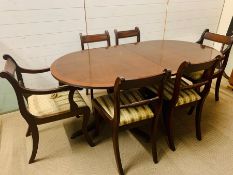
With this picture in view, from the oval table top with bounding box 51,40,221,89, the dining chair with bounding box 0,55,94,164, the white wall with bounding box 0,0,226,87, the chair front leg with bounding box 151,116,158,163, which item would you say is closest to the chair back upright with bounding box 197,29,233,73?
the oval table top with bounding box 51,40,221,89

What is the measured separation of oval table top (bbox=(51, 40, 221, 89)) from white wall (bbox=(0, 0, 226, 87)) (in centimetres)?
57

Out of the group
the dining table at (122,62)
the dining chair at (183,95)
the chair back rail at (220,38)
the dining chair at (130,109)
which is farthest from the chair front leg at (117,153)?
the chair back rail at (220,38)

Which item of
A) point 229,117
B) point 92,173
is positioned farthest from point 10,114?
point 229,117

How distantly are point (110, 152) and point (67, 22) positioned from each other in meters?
1.56

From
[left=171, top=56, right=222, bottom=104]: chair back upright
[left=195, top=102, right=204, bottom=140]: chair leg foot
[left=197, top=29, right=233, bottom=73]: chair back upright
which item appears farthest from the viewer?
[left=197, top=29, right=233, bottom=73]: chair back upright

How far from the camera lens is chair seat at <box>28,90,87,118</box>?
65.8 inches

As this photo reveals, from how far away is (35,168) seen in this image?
1.73 meters

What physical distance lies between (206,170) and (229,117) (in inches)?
36.2

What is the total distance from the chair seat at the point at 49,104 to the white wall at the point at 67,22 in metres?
0.79

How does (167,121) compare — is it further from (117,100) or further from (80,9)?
(80,9)

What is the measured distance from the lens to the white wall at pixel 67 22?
7.25ft

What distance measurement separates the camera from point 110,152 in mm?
1876

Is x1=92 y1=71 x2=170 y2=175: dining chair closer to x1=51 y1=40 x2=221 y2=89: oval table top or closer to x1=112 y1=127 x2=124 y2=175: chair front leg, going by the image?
x1=112 y1=127 x2=124 y2=175: chair front leg

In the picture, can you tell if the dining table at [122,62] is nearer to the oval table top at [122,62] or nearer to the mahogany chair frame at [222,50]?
the oval table top at [122,62]
